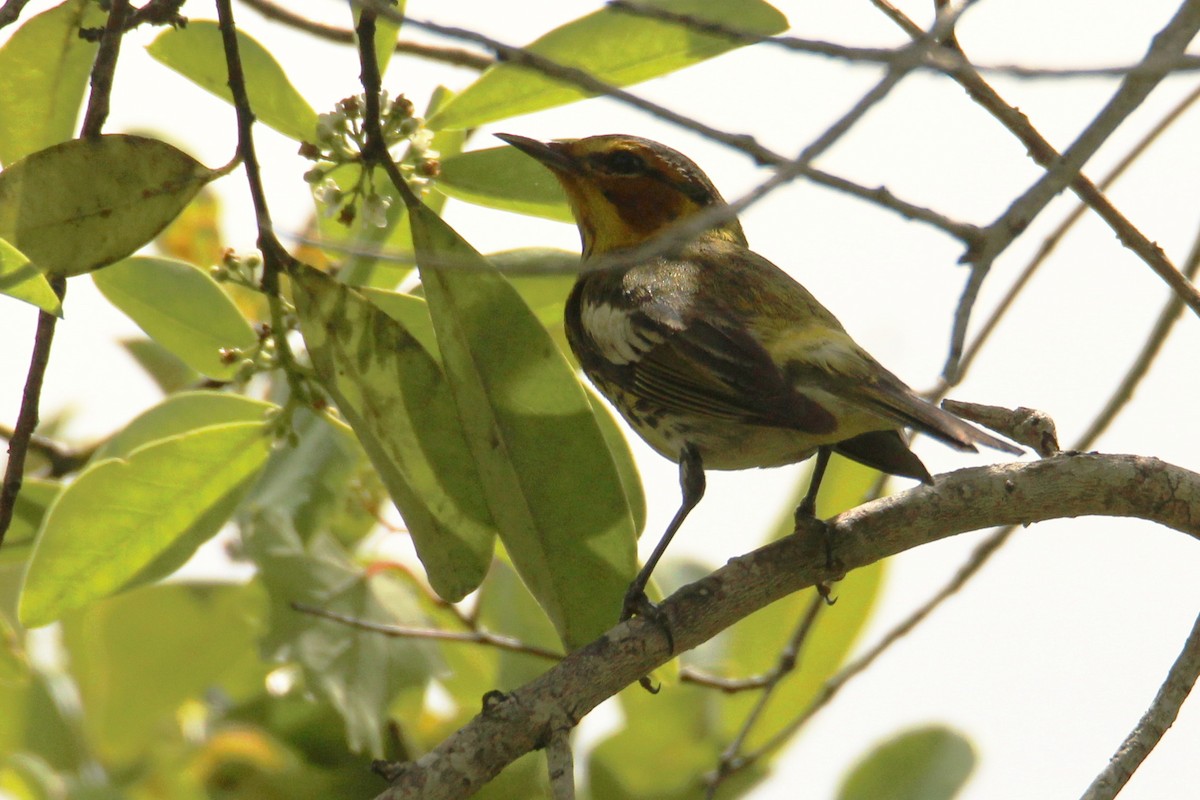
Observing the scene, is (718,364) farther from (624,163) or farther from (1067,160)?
(1067,160)

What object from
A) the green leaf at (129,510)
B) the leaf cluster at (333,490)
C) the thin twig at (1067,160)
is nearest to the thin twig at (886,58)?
the thin twig at (1067,160)

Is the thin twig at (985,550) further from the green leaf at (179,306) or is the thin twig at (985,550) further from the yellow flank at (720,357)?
the green leaf at (179,306)

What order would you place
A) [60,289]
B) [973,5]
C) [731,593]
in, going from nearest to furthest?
[973,5] → [60,289] → [731,593]

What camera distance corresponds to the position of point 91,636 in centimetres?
439

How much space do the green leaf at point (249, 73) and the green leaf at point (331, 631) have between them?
1.13 m

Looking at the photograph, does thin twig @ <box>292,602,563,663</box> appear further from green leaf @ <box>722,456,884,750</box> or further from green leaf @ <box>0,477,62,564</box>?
green leaf @ <box>0,477,62,564</box>

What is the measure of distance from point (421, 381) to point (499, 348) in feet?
0.65

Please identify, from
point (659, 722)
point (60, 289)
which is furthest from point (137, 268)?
point (659, 722)

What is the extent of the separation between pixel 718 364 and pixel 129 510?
1.62m

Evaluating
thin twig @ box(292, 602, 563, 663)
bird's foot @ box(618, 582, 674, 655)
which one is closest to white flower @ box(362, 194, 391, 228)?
bird's foot @ box(618, 582, 674, 655)

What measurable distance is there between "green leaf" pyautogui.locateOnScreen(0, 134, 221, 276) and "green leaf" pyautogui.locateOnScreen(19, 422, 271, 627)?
560 mm

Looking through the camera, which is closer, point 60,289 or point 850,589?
point 60,289

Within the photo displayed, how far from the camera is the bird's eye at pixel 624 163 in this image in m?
4.71

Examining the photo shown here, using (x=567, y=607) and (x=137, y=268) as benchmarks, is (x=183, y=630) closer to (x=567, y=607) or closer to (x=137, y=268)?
(x=137, y=268)
